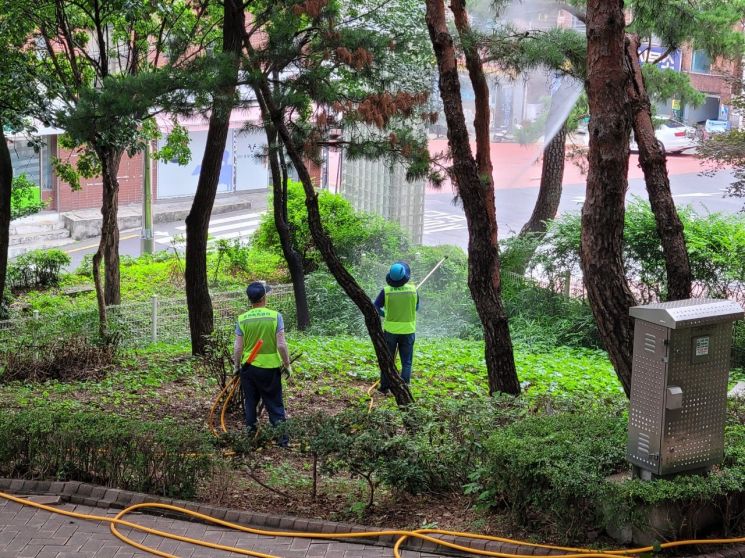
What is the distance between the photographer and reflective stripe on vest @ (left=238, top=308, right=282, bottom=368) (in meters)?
8.63

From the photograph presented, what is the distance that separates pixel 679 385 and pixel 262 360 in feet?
12.9

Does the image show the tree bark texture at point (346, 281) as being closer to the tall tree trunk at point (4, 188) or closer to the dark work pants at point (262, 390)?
the dark work pants at point (262, 390)

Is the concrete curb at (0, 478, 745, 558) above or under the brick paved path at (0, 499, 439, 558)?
above

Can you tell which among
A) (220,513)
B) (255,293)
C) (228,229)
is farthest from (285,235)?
(228,229)

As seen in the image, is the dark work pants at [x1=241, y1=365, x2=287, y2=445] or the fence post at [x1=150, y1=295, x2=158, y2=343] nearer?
the dark work pants at [x1=241, y1=365, x2=287, y2=445]

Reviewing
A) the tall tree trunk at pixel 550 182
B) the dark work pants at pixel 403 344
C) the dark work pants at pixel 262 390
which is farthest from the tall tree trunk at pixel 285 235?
the dark work pants at pixel 262 390

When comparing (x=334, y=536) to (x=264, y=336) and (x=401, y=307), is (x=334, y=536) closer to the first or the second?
(x=264, y=336)

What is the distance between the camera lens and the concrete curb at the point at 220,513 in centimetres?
589

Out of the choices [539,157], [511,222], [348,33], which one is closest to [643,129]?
[348,33]

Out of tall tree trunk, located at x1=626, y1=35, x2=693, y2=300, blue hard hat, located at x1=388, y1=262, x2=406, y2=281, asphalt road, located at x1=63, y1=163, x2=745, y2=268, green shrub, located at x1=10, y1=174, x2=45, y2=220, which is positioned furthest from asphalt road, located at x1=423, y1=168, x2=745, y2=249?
tall tree trunk, located at x1=626, y1=35, x2=693, y2=300

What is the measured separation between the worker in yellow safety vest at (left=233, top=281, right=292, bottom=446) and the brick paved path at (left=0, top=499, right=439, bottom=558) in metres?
2.35

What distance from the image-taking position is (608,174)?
24.5 feet

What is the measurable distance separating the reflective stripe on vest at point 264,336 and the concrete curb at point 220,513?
7.20ft

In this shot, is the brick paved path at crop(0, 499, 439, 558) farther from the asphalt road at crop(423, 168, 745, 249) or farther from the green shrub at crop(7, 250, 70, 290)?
the asphalt road at crop(423, 168, 745, 249)
